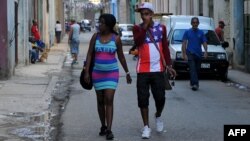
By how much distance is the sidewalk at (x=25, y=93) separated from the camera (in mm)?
11562

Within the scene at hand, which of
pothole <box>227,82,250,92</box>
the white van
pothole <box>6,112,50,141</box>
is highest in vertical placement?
the white van

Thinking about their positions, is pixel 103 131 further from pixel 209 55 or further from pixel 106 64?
pixel 209 55

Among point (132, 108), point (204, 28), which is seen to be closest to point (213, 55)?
point (204, 28)

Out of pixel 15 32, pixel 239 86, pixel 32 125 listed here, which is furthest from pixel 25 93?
pixel 239 86

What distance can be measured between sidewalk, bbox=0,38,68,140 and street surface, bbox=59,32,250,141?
658 millimetres

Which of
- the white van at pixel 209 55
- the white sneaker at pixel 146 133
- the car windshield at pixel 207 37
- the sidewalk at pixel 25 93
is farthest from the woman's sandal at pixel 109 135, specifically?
the car windshield at pixel 207 37

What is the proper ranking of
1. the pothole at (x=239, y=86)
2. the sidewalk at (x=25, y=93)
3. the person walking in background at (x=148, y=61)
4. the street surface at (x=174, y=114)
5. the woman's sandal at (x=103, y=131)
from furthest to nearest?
the pothole at (x=239, y=86) < the sidewalk at (x=25, y=93) < the street surface at (x=174, y=114) < the woman's sandal at (x=103, y=131) < the person walking in background at (x=148, y=61)

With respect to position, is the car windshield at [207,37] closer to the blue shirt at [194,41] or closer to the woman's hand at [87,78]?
the blue shirt at [194,41]

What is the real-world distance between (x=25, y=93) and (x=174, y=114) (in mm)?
4576

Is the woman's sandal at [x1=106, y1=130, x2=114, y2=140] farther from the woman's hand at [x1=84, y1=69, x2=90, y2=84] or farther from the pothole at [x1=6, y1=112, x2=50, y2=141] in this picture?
the pothole at [x1=6, y1=112, x2=50, y2=141]

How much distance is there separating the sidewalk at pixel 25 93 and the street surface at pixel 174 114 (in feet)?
2.16

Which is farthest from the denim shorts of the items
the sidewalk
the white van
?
the white van

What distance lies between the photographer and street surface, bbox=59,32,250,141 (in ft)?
31.0

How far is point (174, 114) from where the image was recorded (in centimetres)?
1152
